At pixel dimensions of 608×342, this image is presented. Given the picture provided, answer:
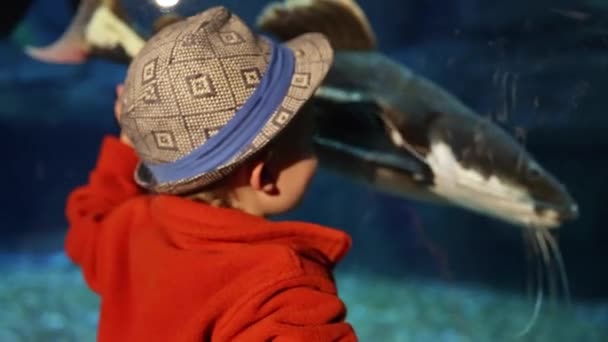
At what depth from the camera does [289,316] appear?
2.33 ft

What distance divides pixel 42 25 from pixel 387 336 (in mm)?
764

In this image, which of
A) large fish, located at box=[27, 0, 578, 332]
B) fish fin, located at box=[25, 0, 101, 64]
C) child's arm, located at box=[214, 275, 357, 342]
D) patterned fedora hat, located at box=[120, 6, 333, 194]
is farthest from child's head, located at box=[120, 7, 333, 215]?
fish fin, located at box=[25, 0, 101, 64]

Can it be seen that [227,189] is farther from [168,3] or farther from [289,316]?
[168,3]

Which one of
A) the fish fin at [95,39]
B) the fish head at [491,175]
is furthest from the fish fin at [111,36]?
the fish head at [491,175]

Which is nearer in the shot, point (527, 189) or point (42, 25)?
point (527, 189)

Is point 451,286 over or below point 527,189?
below

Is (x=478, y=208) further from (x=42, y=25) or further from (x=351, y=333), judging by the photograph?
(x=42, y=25)

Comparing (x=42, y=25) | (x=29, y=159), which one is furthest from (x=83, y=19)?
(x=29, y=159)

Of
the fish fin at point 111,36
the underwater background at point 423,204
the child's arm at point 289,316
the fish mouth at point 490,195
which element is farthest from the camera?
the fish fin at point 111,36

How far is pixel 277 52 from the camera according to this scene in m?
0.82

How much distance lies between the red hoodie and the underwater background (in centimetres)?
36

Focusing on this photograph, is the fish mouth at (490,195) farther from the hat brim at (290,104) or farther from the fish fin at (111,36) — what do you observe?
the fish fin at (111,36)

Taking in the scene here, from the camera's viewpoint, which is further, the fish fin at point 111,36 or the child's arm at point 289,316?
the fish fin at point 111,36

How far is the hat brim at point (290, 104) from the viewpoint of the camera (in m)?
0.77
